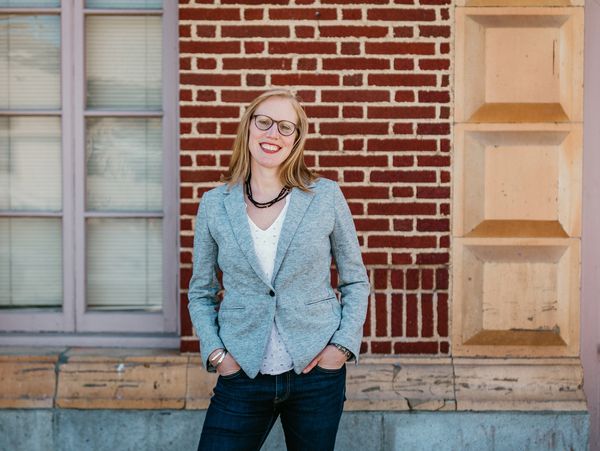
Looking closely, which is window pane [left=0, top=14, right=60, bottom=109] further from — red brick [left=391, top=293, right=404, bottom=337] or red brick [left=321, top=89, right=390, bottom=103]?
red brick [left=391, top=293, right=404, bottom=337]

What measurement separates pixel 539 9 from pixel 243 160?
2.04 metres

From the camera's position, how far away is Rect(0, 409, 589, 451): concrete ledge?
3965 millimetres

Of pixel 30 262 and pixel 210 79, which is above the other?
pixel 210 79

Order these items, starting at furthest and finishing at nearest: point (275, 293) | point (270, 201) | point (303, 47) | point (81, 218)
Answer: point (81, 218), point (303, 47), point (270, 201), point (275, 293)

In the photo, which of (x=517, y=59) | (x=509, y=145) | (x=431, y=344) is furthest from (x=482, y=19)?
(x=431, y=344)

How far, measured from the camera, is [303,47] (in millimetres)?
3941

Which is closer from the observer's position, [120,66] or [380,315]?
[380,315]

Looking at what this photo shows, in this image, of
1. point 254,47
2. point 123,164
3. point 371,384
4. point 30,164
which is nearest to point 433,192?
point 371,384

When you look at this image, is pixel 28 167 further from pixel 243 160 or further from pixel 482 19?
pixel 482 19

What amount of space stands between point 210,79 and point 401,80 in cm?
99

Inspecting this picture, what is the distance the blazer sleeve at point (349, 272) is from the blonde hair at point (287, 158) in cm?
14

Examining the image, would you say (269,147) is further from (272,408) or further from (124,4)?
(124,4)

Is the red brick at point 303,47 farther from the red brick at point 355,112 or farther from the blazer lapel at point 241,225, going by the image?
the blazer lapel at point 241,225

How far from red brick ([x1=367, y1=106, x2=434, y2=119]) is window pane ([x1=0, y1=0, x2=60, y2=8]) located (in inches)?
73.1
